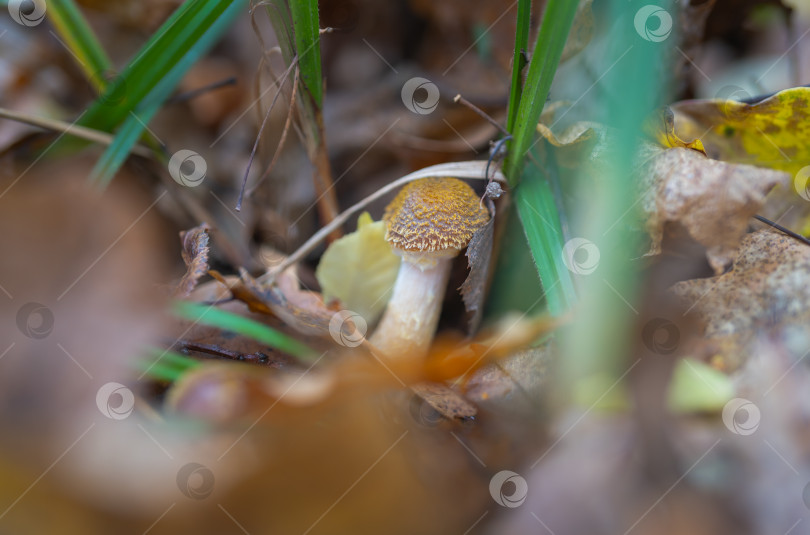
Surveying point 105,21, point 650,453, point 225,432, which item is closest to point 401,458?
point 225,432

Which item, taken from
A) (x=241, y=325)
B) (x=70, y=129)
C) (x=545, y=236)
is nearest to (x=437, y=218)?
(x=545, y=236)

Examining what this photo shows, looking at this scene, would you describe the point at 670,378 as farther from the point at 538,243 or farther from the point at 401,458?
the point at 401,458

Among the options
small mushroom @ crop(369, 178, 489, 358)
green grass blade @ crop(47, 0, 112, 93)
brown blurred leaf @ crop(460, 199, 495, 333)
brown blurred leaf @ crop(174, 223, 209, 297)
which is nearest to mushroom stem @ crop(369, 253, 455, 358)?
small mushroom @ crop(369, 178, 489, 358)

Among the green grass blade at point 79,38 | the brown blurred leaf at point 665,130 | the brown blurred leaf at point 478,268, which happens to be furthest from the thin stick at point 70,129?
the brown blurred leaf at point 665,130

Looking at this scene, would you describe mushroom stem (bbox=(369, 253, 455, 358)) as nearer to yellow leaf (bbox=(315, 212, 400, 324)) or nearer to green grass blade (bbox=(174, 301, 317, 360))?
yellow leaf (bbox=(315, 212, 400, 324))

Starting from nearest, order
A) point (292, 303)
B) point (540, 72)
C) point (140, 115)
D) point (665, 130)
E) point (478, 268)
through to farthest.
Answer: point (540, 72), point (665, 130), point (478, 268), point (292, 303), point (140, 115)

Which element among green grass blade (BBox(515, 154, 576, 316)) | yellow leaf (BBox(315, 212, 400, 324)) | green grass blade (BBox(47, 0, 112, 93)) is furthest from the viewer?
green grass blade (BBox(47, 0, 112, 93))

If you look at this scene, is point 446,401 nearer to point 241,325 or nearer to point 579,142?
point 241,325
